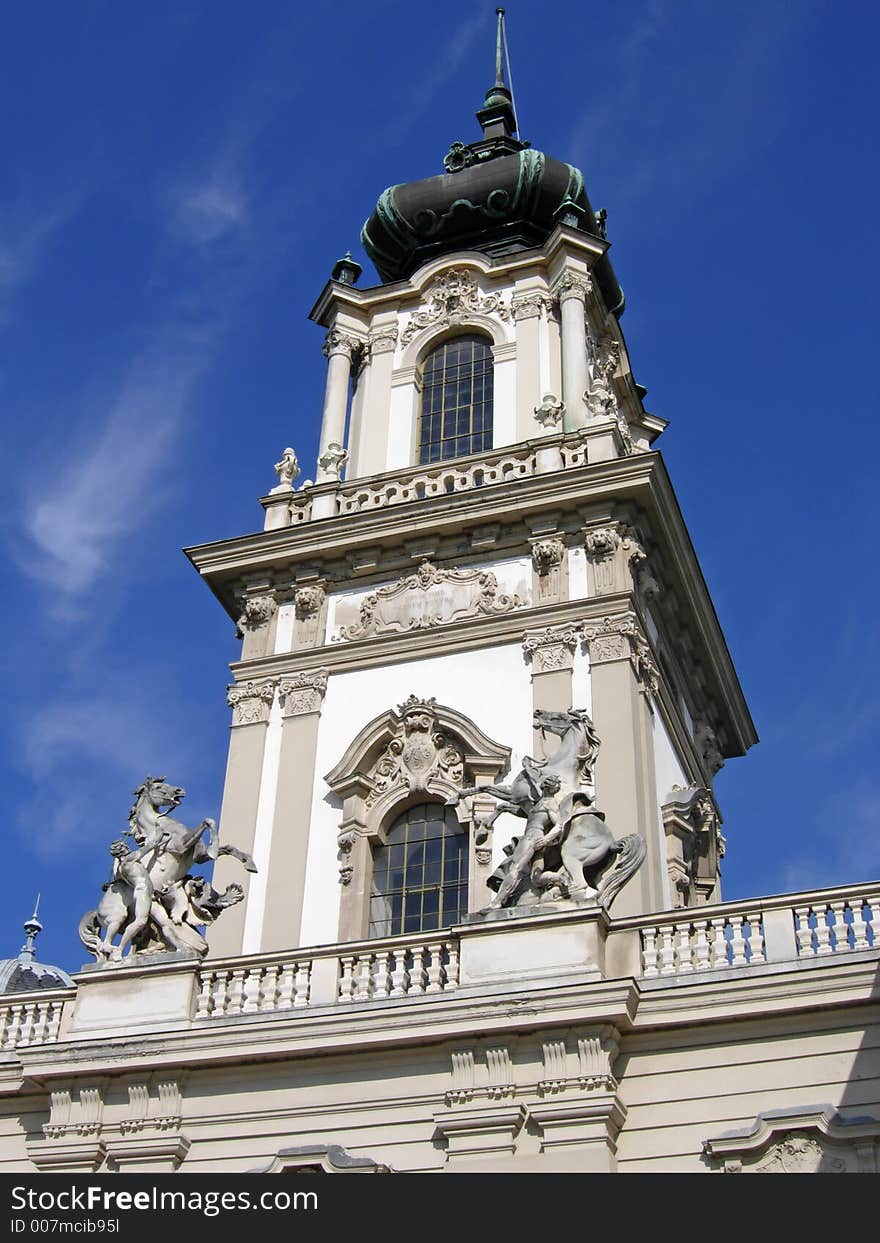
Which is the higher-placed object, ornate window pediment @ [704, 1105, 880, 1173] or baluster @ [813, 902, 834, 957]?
baluster @ [813, 902, 834, 957]

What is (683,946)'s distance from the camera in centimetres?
1745

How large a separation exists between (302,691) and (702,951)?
8521 mm

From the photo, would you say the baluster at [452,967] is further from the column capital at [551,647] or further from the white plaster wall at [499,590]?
the white plaster wall at [499,590]

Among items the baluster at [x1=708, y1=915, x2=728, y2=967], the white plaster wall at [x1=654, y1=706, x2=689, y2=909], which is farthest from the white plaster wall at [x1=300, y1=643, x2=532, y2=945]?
the baluster at [x1=708, y1=915, x2=728, y2=967]

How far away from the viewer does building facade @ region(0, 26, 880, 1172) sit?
1656 centimetres

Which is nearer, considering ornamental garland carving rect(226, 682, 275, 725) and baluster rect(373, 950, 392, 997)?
baluster rect(373, 950, 392, 997)

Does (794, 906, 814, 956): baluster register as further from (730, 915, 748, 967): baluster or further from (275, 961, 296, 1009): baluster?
(275, 961, 296, 1009): baluster

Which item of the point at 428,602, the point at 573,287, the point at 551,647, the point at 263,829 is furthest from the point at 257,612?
the point at 573,287

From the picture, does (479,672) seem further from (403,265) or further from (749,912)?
(403,265)

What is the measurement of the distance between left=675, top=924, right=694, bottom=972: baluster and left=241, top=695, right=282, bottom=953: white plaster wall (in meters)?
5.95

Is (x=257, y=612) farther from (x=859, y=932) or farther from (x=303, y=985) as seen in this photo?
(x=859, y=932)

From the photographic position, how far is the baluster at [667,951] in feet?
56.8

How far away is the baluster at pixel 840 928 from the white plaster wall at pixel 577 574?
7308 mm

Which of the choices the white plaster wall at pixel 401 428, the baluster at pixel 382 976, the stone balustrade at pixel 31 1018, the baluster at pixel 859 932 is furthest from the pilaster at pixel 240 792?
the baluster at pixel 859 932
